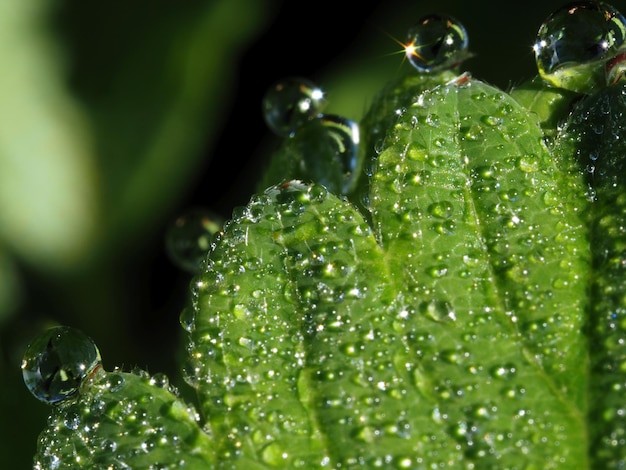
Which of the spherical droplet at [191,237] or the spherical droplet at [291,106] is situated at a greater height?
the spherical droplet at [291,106]

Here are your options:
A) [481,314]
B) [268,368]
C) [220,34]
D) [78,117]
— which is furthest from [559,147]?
[78,117]

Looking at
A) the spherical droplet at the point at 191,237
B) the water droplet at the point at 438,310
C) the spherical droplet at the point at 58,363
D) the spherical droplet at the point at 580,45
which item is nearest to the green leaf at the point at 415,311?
the water droplet at the point at 438,310

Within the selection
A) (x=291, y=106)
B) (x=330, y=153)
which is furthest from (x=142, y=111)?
(x=330, y=153)

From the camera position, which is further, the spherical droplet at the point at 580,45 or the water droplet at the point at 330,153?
the water droplet at the point at 330,153

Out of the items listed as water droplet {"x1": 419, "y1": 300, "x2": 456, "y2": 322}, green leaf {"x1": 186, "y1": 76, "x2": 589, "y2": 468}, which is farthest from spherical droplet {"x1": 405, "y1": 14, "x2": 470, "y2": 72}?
water droplet {"x1": 419, "y1": 300, "x2": 456, "y2": 322}

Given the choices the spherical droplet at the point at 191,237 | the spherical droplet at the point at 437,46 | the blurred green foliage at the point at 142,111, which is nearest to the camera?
the spherical droplet at the point at 437,46

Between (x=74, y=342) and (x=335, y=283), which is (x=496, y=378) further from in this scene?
(x=74, y=342)

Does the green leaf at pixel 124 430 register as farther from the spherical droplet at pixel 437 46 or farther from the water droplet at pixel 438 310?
the spherical droplet at pixel 437 46
